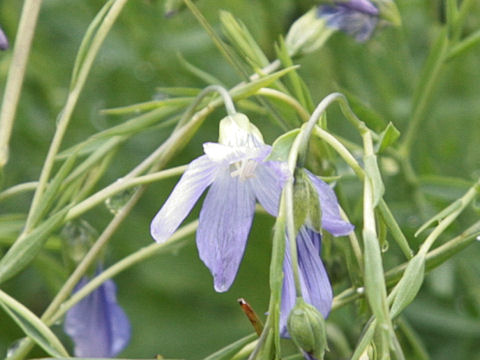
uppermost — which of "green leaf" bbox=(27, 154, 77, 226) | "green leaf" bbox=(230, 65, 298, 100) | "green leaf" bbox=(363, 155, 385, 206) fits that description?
"green leaf" bbox=(27, 154, 77, 226)

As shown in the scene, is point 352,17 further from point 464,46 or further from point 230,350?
point 230,350

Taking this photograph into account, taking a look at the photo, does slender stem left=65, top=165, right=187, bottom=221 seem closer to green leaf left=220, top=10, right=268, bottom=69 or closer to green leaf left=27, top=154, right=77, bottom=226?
green leaf left=27, top=154, right=77, bottom=226

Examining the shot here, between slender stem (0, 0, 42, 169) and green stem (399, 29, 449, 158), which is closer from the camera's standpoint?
slender stem (0, 0, 42, 169)

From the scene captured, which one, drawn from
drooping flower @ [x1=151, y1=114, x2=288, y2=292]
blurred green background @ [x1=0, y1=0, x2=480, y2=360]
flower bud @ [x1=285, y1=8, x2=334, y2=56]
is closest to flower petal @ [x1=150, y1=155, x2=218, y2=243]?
drooping flower @ [x1=151, y1=114, x2=288, y2=292]

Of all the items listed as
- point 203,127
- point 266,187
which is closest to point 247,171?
point 266,187

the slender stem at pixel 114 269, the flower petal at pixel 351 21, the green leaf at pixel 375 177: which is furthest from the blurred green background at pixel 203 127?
the green leaf at pixel 375 177

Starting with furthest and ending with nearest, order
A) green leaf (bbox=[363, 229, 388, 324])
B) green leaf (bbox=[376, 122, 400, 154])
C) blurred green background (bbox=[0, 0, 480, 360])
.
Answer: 1. blurred green background (bbox=[0, 0, 480, 360])
2. green leaf (bbox=[376, 122, 400, 154])
3. green leaf (bbox=[363, 229, 388, 324])

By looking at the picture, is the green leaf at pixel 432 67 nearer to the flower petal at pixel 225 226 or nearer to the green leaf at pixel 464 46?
the green leaf at pixel 464 46
